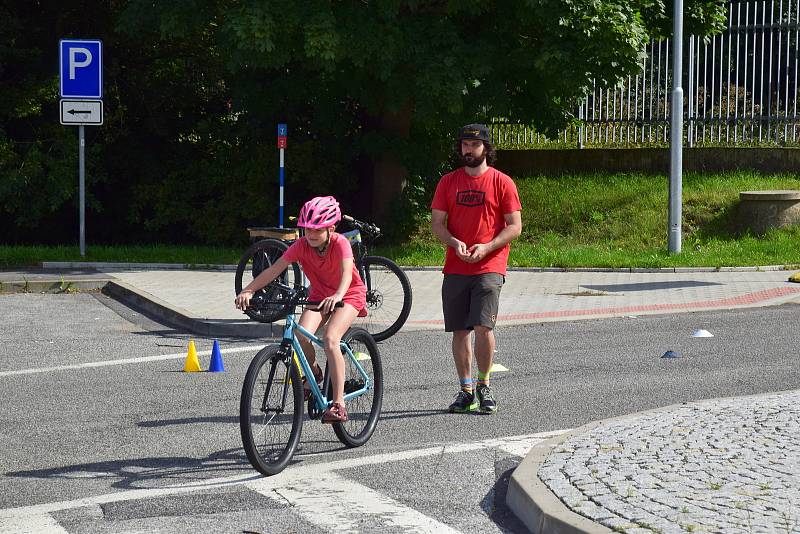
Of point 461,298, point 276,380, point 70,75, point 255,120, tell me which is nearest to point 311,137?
point 255,120

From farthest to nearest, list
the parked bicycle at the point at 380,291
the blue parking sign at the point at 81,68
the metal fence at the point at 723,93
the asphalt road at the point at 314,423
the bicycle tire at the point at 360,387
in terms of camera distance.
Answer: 1. the metal fence at the point at 723,93
2. the blue parking sign at the point at 81,68
3. the parked bicycle at the point at 380,291
4. the bicycle tire at the point at 360,387
5. the asphalt road at the point at 314,423

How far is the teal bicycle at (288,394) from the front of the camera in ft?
21.5

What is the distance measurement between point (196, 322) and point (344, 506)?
7.12 metres

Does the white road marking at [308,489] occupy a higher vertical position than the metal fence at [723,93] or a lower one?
lower

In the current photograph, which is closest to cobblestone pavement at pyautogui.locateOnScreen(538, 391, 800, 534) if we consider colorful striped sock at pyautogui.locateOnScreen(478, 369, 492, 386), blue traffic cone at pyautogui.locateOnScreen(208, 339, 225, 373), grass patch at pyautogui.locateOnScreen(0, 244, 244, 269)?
colorful striped sock at pyautogui.locateOnScreen(478, 369, 492, 386)

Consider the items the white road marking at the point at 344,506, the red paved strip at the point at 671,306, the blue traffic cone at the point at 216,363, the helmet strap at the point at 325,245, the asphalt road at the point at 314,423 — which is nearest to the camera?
the white road marking at the point at 344,506

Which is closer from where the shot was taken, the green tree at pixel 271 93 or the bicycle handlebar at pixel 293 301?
the bicycle handlebar at pixel 293 301

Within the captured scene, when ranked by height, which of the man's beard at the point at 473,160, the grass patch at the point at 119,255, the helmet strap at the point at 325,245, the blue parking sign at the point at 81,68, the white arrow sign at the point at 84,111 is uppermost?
the blue parking sign at the point at 81,68

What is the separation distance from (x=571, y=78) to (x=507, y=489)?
45.6ft

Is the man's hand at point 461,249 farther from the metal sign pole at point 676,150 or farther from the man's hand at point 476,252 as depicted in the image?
the metal sign pole at point 676,150

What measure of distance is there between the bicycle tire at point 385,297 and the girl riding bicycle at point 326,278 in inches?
183

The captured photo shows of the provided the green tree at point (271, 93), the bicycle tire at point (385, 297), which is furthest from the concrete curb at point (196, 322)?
the green tree at point (271, 93)

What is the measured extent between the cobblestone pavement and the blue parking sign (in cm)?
1334

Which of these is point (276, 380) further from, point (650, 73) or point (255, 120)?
point (650, 73)
